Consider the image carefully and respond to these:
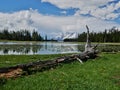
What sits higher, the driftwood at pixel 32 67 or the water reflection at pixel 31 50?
the driftwood at pixel 32 67

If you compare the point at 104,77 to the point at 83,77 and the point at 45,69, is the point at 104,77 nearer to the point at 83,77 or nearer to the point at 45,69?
the point at 83,77

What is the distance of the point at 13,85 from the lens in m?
16.6

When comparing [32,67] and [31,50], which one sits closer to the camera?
[32,67]

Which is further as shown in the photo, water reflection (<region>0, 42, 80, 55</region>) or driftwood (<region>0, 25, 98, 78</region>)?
water reflection (<region>0, 42, 80, 55</region>)

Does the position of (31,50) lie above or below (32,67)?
below

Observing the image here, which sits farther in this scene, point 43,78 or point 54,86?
point 43,78

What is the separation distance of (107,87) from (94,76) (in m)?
3.98

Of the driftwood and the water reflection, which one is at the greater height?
the driftwood

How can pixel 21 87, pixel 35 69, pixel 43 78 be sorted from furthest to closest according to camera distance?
pixel 35 69 → pixel 43 78 → pixel 21 87

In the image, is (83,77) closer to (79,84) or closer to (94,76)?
(94,76)

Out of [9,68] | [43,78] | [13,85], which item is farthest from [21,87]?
[9,68]

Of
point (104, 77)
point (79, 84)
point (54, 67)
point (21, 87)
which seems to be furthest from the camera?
point (54, 67)

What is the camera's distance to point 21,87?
1593 centimetres

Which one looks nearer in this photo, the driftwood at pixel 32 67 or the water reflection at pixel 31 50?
the driftwood at pixel 32 67
